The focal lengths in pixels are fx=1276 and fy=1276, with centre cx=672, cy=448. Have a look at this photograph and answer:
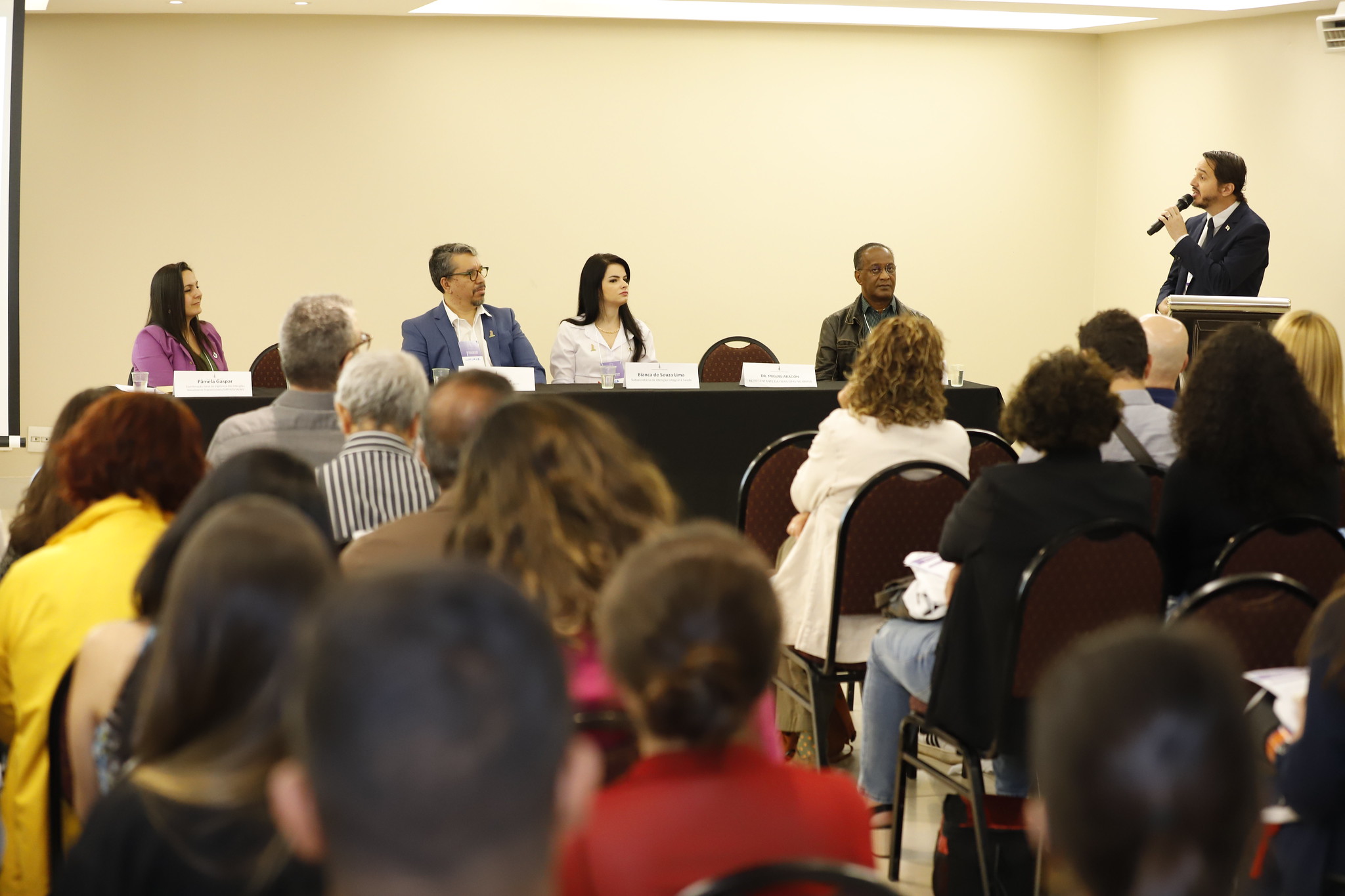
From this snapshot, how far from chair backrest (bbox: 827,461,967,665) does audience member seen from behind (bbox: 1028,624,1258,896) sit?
2.03 metres

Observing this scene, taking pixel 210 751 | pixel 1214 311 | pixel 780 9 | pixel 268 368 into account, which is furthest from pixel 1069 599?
pixel 780 9

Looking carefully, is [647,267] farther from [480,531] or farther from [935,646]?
[480,531]

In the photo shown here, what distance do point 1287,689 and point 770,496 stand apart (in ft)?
5.70

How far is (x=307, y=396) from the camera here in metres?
3.26

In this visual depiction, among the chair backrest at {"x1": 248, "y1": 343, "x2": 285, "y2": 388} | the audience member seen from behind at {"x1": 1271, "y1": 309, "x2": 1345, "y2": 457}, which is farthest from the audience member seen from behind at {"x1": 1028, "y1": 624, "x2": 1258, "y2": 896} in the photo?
the chair backrest at {"x1": 248, "y1": 343, "x2": 285, "y2": 388}

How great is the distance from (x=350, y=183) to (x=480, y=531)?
6.45 metres

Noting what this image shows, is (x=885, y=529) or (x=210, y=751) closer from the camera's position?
(x=210, y=751)

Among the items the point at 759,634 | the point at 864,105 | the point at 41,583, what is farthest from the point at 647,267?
the point at 759,634

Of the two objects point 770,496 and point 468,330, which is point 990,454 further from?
point 468,330

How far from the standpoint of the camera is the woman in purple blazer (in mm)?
5441

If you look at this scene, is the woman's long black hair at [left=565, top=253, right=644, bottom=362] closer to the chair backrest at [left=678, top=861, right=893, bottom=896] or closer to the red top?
the red top

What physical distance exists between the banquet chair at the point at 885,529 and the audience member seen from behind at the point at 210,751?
76.2 inches

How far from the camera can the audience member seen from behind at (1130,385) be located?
3.36m

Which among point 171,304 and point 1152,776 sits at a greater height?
point 171,304
